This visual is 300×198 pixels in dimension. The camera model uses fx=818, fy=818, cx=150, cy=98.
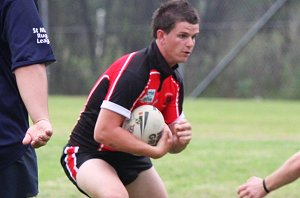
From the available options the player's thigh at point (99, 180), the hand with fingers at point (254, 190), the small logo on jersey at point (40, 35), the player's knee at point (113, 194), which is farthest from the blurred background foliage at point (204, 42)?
the small logo on jersey at point (40, 35)

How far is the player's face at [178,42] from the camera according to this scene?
202 inches

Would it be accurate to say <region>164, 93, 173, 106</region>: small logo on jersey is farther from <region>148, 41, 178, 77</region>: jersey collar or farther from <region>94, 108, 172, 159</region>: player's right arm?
<region>94, 108, 172, 159</region>: player's right arm

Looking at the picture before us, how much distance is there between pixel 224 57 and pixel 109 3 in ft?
13.8

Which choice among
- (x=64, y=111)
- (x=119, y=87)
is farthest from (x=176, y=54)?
(x=64, y=111)

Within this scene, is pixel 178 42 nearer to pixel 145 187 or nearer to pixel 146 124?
pixel 146 124

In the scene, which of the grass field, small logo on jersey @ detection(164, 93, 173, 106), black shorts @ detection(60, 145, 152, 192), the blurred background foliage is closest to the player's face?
small logo on jersey @ detection(164, 93, 173, 106)

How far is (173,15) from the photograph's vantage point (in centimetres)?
520

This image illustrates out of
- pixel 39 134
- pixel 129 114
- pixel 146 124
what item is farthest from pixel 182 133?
pixel 39 134

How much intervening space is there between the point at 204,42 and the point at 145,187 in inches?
728

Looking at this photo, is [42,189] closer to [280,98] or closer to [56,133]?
[56,133]

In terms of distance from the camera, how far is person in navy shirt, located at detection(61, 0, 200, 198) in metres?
4.95

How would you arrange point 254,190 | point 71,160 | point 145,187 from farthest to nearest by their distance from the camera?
point 145,187 → point 71,160 → point 254,190

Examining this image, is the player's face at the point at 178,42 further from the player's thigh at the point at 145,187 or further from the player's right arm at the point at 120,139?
the player's thigh at the point at 145,187

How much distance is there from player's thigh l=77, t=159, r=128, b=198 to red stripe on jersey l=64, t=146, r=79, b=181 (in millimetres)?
86
